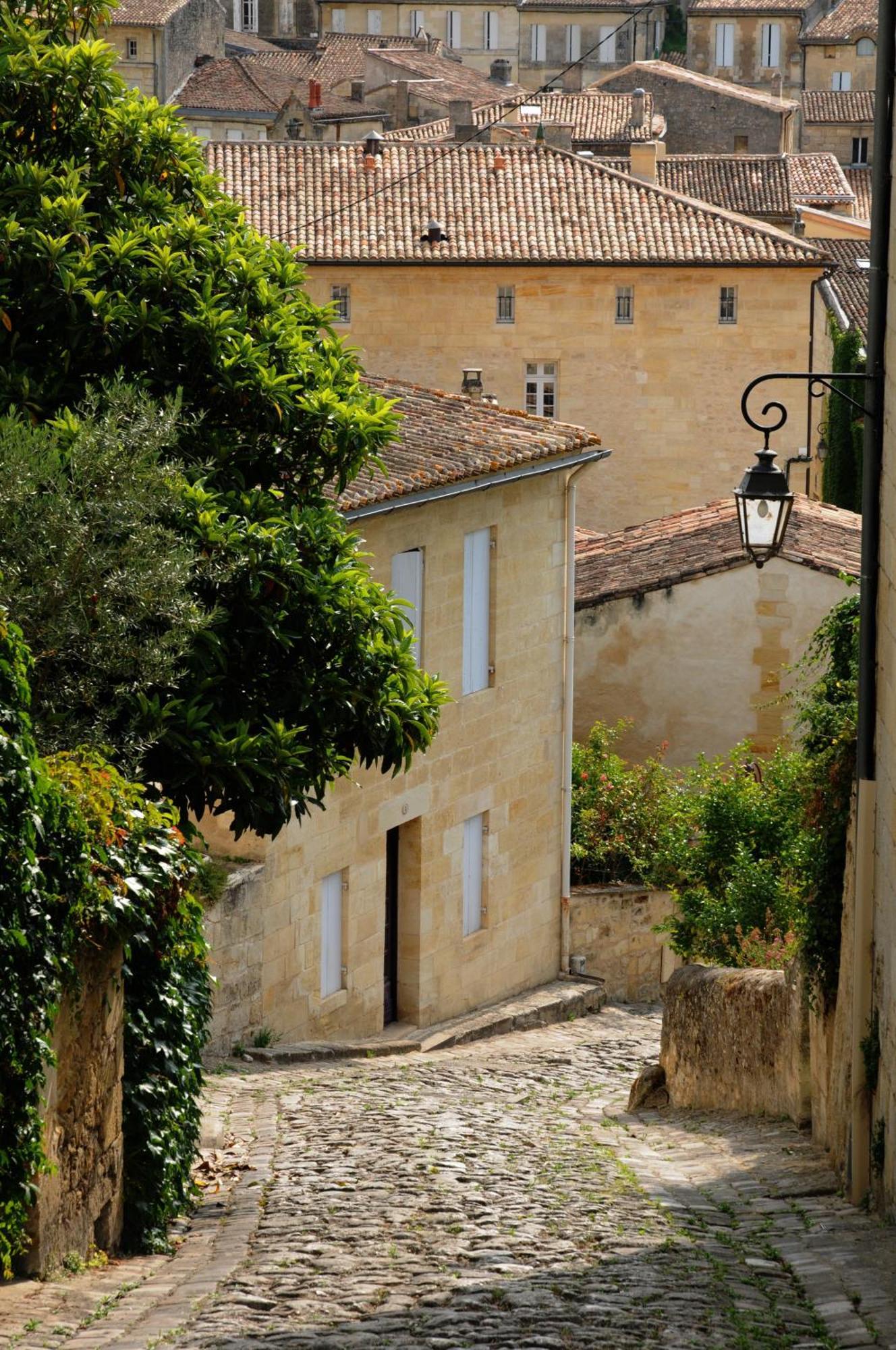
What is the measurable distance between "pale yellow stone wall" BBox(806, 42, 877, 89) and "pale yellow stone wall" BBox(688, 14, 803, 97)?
168 cm

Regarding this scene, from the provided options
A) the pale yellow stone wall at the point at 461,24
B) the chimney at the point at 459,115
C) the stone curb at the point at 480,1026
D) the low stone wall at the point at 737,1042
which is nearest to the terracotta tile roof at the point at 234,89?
the chimney at the point at 459,115

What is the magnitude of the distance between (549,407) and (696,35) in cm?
6145

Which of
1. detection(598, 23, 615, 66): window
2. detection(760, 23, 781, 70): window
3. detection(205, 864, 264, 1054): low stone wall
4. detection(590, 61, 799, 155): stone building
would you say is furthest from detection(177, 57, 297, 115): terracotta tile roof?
detection(205, 864, 264, 1054): low stone wall

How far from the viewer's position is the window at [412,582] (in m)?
18.5

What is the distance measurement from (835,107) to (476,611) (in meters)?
71.7

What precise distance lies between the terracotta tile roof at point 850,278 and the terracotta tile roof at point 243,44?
39407mm

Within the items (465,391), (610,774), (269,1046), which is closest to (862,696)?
(269,1046)

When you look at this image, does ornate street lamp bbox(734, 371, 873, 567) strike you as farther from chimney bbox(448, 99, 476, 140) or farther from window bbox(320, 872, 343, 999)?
chimney bbox(448, 99, 476, 140)

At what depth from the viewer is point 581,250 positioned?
3888 centimetres

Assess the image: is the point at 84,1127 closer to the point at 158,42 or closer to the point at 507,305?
the point at 507,305

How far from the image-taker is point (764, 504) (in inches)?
398

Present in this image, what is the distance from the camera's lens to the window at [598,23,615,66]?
101m

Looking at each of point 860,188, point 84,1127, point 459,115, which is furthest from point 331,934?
point 860,188

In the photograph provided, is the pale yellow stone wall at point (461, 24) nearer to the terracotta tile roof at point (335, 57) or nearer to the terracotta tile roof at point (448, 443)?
the terracotta tile roof at point (335, 57)
